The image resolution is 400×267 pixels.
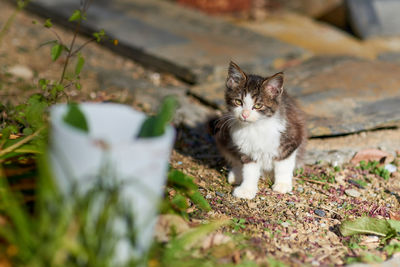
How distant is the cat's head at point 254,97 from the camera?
339 cm

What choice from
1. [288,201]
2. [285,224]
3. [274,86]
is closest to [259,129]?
[274,86]

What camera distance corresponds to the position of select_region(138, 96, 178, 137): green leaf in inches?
85.6

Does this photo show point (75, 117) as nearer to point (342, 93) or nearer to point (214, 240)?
point (214, 240)

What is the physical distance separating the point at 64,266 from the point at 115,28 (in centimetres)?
478

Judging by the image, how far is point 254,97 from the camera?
3424mm

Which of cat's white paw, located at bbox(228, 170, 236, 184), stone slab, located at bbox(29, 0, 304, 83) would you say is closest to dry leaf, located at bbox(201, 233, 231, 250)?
cat's white paw, located at bbox(228, 170, 236, 184)

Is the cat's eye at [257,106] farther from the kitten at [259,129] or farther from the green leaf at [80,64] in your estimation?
the green leaf at [80,64]

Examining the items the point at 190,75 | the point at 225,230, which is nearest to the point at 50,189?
the point at 225,230

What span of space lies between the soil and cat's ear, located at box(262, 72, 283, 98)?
67 centimetres

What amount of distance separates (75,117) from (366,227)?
193 cm

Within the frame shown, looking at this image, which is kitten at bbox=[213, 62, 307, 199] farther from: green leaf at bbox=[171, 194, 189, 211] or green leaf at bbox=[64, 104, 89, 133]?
green leaf at bbox=[64, 104, 89, 133]

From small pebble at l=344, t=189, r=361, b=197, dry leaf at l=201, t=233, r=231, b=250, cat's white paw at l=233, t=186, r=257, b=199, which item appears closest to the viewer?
dry leaf at l=201, t=233, r=231, b=250

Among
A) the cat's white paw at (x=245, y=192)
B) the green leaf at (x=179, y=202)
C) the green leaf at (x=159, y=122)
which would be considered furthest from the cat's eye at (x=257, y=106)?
the green leaf at (x=159, y=122)

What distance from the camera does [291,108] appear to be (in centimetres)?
366
